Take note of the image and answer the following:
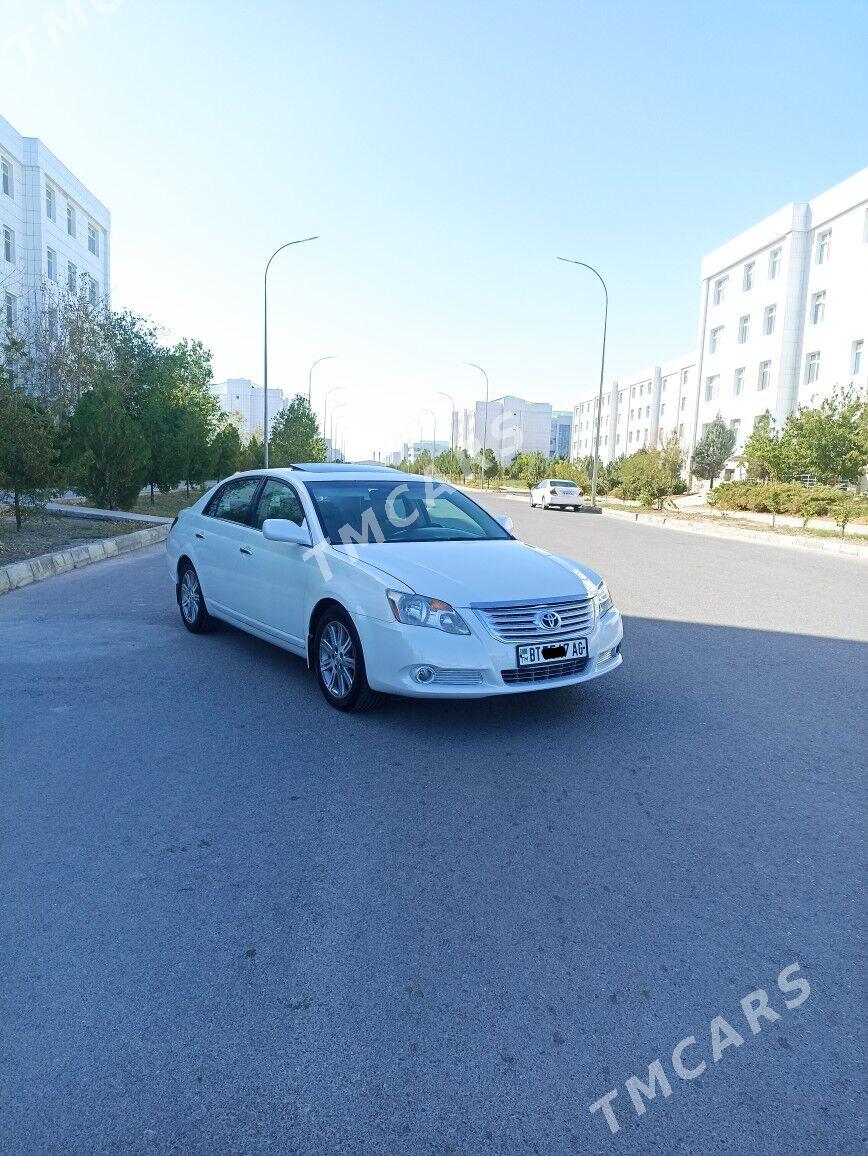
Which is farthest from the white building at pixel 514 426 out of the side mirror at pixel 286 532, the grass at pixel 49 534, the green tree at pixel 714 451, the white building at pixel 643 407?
the side mirror at pixel 286 532

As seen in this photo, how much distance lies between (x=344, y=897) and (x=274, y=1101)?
102cm

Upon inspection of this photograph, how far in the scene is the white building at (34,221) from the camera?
40781 millimetres

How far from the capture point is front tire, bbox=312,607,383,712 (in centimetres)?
536

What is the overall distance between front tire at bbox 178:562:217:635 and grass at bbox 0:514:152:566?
4.23m

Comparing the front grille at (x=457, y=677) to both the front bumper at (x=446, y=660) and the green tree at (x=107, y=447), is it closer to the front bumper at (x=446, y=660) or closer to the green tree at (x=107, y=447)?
the front bumper at (x=446, y=660)

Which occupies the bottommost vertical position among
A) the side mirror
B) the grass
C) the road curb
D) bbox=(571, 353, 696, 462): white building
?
Result: the road curb

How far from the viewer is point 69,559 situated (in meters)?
12.5

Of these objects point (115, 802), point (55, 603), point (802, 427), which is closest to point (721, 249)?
point (802, 427)

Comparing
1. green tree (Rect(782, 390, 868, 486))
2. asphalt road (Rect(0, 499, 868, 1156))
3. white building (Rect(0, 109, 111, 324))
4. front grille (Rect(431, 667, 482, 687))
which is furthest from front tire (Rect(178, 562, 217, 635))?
white building (Rect(0, 109, 111, 324))

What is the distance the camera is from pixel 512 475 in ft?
335

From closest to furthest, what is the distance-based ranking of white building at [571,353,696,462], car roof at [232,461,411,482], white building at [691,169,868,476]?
1. car roof at [232,461,411,482]
2. white building at [691,169,868,476]
3. white building at [571,353,696,462]

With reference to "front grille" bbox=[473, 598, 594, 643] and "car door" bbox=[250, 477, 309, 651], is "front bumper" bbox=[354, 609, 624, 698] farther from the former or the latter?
"car door" bbox=[250, 477, 309, 651]

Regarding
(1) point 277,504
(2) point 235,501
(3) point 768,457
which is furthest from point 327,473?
(3) point 768,457

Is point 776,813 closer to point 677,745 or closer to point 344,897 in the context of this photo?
point 677,745
